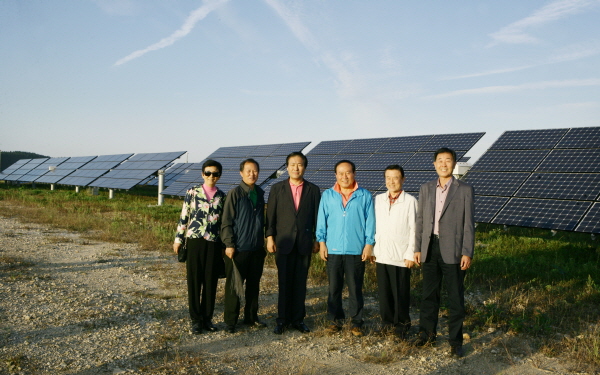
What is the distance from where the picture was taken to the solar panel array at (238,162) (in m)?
16.6

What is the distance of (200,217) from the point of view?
4.82m

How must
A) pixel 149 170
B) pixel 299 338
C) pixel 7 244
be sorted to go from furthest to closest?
pixel 149 170 → pixel 7 244 → pixel 299 338

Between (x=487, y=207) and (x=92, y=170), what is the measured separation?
2357cm

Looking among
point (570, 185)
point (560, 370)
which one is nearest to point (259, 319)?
point (560, 370)

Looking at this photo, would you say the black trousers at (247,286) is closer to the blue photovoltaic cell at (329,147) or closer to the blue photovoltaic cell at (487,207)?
the blue photovoltaic cell at (487,207)

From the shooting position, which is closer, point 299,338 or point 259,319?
point 299,338

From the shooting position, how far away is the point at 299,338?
15.4 feet

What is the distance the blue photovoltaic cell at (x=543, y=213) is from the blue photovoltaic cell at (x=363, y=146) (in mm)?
5872

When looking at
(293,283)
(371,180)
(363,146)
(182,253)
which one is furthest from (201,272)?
(363,146)

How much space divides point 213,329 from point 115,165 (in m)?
24.0

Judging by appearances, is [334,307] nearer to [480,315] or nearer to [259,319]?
[259,319]

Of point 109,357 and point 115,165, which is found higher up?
point 115,165

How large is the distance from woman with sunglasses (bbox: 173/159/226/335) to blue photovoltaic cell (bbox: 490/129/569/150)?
30.7ft

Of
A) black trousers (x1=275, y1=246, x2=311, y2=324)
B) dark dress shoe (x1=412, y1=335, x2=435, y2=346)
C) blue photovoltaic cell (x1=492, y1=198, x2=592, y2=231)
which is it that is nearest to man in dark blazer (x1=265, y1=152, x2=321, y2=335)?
black trousers (x1=275, y1=246, x2=311, y2=324)
